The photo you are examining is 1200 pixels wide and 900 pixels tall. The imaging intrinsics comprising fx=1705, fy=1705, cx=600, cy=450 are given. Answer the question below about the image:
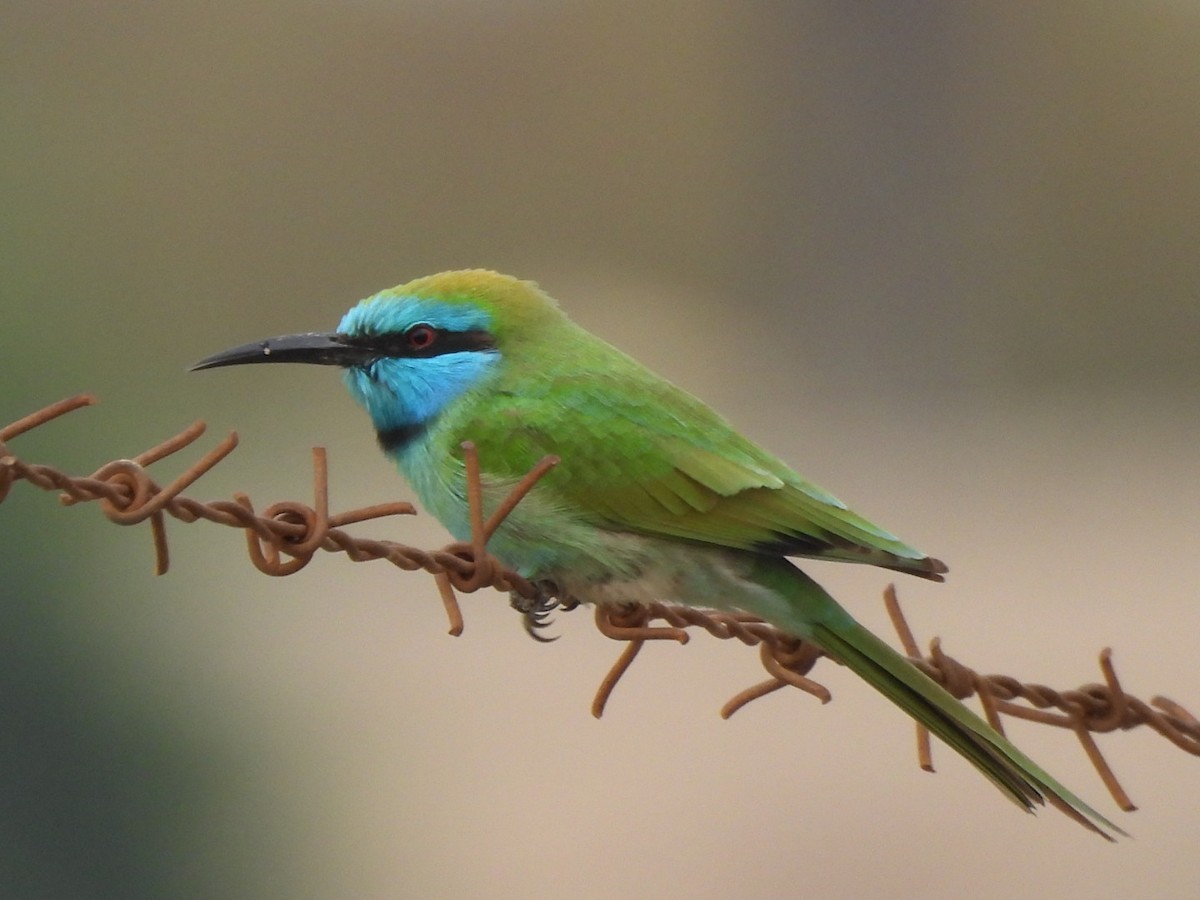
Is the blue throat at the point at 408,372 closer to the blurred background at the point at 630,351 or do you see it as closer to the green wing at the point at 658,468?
the green wing at the point at 658,468

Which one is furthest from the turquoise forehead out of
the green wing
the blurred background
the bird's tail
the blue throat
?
the blurred background

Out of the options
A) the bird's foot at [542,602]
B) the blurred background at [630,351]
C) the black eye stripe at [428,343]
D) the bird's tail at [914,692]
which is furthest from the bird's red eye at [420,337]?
the blurred background at [630,351]

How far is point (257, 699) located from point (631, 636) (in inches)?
191

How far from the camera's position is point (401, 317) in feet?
9.38

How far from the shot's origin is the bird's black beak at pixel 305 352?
2732 mm

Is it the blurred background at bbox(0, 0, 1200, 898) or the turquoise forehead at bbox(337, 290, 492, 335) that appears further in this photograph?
the blurred background at bbox(0, 0, 1200, 898)

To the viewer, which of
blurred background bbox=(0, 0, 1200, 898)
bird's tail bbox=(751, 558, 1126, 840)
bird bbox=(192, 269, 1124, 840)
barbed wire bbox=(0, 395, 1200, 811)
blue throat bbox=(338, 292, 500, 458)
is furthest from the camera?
blurred background bbox=(0, 0, 1200, 898)

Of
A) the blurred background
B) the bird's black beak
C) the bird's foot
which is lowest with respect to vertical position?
the blurred background

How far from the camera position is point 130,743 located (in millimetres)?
5320

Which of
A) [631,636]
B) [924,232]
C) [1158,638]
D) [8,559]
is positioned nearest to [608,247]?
[924,232]

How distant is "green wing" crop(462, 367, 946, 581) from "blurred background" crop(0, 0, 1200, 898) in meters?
2.84

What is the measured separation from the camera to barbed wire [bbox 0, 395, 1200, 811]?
1.68 metres

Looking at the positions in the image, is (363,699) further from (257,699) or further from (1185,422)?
(1185,422)

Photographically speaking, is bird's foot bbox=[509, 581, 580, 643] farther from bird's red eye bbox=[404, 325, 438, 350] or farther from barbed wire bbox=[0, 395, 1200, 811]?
bird's red eye bbox=[404, 325, 438, 350]
